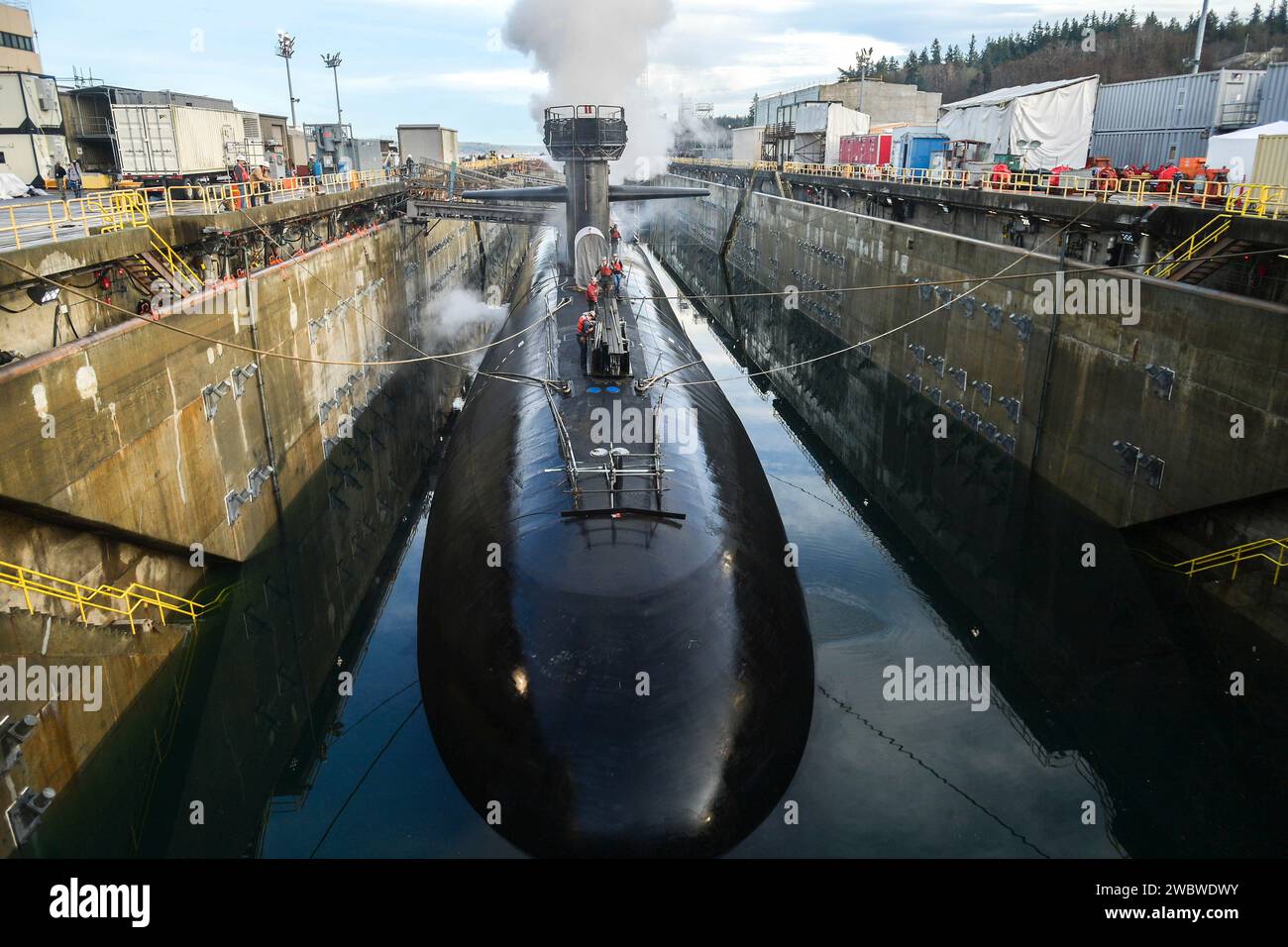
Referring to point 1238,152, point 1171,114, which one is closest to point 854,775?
point 1238,152

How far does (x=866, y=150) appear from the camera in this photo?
5950cm

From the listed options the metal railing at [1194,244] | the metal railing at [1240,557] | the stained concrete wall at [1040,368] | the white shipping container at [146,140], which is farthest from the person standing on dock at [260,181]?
the metal railing at [1240,557]

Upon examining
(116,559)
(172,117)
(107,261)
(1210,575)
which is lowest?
(1210,575)

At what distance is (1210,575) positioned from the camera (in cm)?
1873

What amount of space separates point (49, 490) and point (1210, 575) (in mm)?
22573

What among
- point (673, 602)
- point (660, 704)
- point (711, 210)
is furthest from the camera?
point (711, 210)

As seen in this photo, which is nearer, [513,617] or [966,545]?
[513,617]

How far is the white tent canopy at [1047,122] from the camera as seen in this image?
40406 millimetres

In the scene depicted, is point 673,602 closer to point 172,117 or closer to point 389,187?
point 172,117

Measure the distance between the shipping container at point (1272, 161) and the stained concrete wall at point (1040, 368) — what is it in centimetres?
471

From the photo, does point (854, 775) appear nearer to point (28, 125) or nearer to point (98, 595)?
point (98, 595)

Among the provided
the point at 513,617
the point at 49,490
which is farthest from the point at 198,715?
the point at 513,617

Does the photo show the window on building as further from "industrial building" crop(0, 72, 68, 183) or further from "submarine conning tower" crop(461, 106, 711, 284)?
"submarine conning tower" crop(461, 106, 711, 284)

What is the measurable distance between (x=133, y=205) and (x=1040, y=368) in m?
23.9
